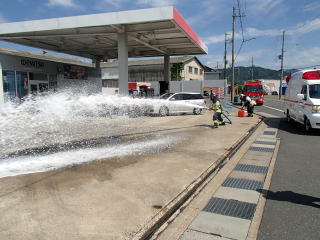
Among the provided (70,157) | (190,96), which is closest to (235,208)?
(70,157)

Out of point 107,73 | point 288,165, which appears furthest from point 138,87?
point 288,165

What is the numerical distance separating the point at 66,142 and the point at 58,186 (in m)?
4.32

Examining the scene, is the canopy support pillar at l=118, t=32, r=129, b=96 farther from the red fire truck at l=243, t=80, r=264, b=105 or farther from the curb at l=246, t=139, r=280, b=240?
the red fire truck at l=243, t=80, r=264, b=105

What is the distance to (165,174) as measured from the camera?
18.0ft

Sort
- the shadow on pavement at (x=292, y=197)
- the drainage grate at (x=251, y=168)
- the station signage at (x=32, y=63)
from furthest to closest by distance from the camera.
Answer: the station signage at (x=32, y=63)
the drainage grate at (x=251, y=168)
the shadow on pavement at (x=292, y=197)

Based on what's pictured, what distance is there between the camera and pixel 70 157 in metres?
6.79

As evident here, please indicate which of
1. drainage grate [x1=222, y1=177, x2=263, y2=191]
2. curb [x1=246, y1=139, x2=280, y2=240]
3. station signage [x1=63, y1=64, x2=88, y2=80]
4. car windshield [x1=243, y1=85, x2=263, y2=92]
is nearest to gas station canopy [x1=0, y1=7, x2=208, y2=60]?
station signage [x1=63, y1=64, x2=88, y2=80]

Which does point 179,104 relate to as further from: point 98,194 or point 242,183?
point 98,194

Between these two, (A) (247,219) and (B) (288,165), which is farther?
(B) (288,165)

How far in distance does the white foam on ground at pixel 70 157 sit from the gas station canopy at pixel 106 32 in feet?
26.6

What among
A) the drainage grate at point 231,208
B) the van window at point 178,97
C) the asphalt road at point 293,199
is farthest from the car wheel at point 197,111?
the drainage grate at point 231,208

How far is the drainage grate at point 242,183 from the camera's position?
503 cm

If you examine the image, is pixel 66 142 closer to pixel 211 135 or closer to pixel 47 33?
pixel 211 135

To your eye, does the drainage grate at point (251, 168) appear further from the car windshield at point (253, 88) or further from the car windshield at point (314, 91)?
the car windshield at point (253, 88)
